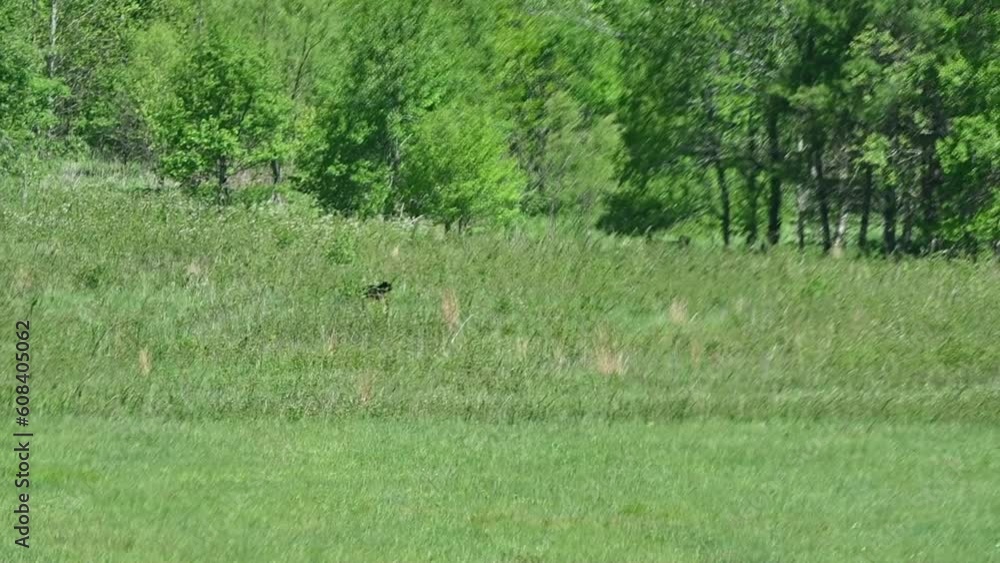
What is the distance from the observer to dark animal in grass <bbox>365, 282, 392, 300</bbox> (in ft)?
67.5

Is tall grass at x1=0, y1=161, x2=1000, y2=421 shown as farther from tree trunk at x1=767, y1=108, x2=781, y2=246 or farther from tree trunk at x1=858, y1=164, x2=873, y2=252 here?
tree trunk at x1=767, y1=108, x2=781, y2=246

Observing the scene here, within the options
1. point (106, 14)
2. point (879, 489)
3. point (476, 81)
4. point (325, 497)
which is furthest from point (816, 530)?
point (106, 14)

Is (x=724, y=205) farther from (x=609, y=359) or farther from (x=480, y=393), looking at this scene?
Answer: (x=480, y=393)

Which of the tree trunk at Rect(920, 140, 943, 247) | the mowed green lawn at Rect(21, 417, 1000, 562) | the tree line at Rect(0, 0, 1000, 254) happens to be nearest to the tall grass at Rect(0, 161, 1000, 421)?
the mowed green lawn at Rect(21, 417, 1000, 562)

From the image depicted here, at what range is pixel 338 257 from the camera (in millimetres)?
22062

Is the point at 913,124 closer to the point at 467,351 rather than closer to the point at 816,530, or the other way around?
the point at 467,351

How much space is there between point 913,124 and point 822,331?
16.2 m

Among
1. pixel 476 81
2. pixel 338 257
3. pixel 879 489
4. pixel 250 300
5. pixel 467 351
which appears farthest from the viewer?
pixel 476 81

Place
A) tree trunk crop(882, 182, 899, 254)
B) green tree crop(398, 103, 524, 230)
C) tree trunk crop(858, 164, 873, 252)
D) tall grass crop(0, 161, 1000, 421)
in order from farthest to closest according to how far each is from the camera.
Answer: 1. green tree crop(398, 103, 524, 230)
2. tree trunk crop(858, 164, 873, 252)
3. tree trunk crop(882, 182, 899, 254)
4. tall grass crop(0, 161, 1000, 421)

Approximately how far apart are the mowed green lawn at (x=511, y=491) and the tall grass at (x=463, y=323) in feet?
4.04

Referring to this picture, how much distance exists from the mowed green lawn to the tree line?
1351cm

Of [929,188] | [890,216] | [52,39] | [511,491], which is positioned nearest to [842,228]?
[890,216]

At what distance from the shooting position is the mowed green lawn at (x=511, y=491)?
412 inches

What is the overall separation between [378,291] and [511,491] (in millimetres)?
8714
